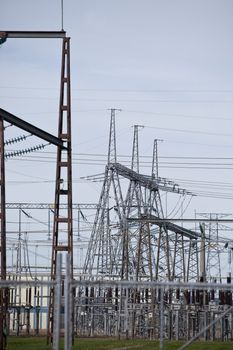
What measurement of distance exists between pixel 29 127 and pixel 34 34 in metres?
2.65

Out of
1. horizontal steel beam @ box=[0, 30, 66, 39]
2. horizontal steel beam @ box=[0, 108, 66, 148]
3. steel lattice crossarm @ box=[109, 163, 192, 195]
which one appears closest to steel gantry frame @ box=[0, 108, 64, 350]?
horizontal steel beam @ box=[0, 108, 66, 148]

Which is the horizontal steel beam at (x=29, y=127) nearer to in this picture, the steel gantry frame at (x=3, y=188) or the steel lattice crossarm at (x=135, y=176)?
the steel gantry frame at (x=3, y=188)

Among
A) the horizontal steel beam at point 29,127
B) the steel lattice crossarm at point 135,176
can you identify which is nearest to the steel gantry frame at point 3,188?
the horizontal steel beam at point 29,127

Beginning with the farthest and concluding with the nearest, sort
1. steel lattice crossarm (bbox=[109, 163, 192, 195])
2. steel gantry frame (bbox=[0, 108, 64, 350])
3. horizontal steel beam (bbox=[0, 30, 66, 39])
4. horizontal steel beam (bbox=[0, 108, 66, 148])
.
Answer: steel lattice crossarm (bbox=[109, 163, 192, 195])
horizontal steel beam (bbox=[0, 30, 66, 39])
horizontal steel beam (bbox=[0, 108, 66, 148])
steel gantry frame (bbox=[0, 108, 64, 350])

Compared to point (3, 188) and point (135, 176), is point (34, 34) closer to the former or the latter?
point (3, 188)

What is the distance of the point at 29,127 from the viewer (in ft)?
60.8

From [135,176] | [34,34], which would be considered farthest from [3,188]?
[135,176]

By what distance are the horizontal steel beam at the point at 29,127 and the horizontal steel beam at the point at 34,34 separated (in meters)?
2.49

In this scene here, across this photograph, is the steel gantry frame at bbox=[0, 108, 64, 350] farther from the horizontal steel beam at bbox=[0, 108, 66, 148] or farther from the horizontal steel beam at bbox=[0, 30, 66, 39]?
the horizontal steel beam at bbox=[0, 30, 66, 39]

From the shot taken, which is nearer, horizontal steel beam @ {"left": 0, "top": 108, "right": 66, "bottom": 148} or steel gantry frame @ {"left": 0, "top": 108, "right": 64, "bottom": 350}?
steel gantry frame @ {"left": 0, "top": 108, "right": 64, "bottom": 350}

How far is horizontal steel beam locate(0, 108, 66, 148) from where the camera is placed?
1756 cm

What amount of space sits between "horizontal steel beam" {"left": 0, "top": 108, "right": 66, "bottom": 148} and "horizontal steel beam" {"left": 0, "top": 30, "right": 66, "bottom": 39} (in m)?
2.49

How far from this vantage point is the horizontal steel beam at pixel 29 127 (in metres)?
17.6

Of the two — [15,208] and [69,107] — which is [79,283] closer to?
[69,107]
